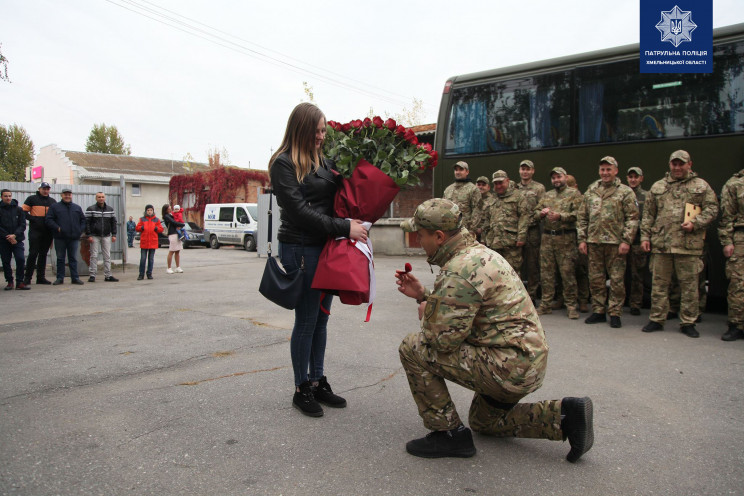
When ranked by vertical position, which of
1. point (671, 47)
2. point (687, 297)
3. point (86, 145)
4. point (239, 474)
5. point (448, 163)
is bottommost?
point (239, 474)

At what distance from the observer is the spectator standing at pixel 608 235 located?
20.5 feet

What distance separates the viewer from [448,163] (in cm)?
860

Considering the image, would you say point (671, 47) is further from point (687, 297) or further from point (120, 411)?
point (120, 411)

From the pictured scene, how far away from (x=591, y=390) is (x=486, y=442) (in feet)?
4.54

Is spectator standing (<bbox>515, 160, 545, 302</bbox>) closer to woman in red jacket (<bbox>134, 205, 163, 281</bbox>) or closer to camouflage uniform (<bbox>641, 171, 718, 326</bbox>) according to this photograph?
camouflage uniform (<bbox>641, 171, 718, 326</bbox>)

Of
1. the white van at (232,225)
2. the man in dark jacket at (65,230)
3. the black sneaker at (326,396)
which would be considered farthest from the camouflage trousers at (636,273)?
the white van at (232,225)

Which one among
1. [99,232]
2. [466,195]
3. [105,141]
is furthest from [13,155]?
[466,195]

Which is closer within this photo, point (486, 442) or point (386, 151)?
point (486, 442)

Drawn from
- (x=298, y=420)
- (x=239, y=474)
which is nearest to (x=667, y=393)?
(x=298, y=420)

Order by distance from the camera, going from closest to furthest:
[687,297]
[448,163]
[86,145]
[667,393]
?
[667,393] < [687,297] < [448,163] < [86,145]

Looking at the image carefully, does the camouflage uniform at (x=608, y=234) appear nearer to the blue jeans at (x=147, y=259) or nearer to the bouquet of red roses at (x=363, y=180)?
the bouquet of red roses at (x=363, y=180)

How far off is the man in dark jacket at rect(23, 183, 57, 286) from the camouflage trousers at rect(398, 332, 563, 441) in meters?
9.62

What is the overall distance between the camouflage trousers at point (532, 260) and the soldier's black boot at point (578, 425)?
16.6 feet

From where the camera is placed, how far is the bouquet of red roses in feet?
10.0
